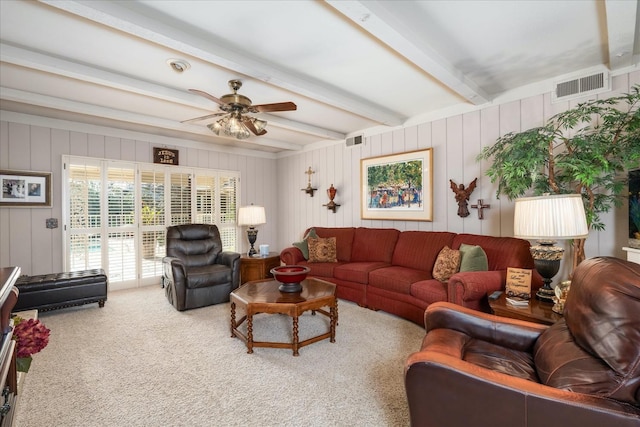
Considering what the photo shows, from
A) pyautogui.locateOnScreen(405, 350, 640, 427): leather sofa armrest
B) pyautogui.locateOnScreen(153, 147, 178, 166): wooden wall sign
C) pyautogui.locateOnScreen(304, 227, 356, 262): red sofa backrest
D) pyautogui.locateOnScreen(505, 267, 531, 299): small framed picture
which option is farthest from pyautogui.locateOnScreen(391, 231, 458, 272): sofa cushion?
pyautogui.locateOnScreen(153, 147, 178, 166): wooden wall sign

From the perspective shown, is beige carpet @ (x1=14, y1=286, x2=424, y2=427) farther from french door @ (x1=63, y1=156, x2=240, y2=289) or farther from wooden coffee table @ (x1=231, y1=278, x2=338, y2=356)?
french door @ (x1=63, y1=156, x2=240, y2=289)

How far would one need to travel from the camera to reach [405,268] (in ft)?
12.8

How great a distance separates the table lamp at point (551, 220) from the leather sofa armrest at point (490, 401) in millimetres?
1260

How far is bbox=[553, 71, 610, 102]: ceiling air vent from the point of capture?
9.48 ft

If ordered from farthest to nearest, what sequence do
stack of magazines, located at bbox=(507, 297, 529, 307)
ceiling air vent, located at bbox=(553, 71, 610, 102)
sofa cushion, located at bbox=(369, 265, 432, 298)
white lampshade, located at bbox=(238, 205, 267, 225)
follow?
white lampshade, located at bbox=(238, 205, 267, 225) → sofa cushion, located at bbox=(369, 265, 432, 298) → ceiling air vent, located at bbox=(553, 71, 610, 102) → stack of magazines, located at bbox=(507, 297, 529, 307)

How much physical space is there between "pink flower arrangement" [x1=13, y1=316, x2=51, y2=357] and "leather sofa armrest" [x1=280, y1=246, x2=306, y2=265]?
321 centimetres

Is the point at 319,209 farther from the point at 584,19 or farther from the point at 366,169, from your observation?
the point at 584,19

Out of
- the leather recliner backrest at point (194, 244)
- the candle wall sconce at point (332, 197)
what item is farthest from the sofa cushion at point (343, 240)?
the leather recliner backrest at point (194, 244)

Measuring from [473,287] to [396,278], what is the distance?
96 centimetres

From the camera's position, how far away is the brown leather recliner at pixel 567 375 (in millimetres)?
1047

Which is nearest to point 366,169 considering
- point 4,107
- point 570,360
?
point 570,360

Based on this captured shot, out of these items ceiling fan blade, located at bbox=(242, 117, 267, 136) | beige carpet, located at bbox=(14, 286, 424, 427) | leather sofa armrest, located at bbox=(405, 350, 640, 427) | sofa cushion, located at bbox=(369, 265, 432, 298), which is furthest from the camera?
sofa cushion, located at bbox=(369, 265, 432, 298)

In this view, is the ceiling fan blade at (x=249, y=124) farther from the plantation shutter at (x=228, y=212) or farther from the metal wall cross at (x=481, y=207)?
the plantation shutter at (x=228, y=212)

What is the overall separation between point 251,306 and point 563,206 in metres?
2.41
